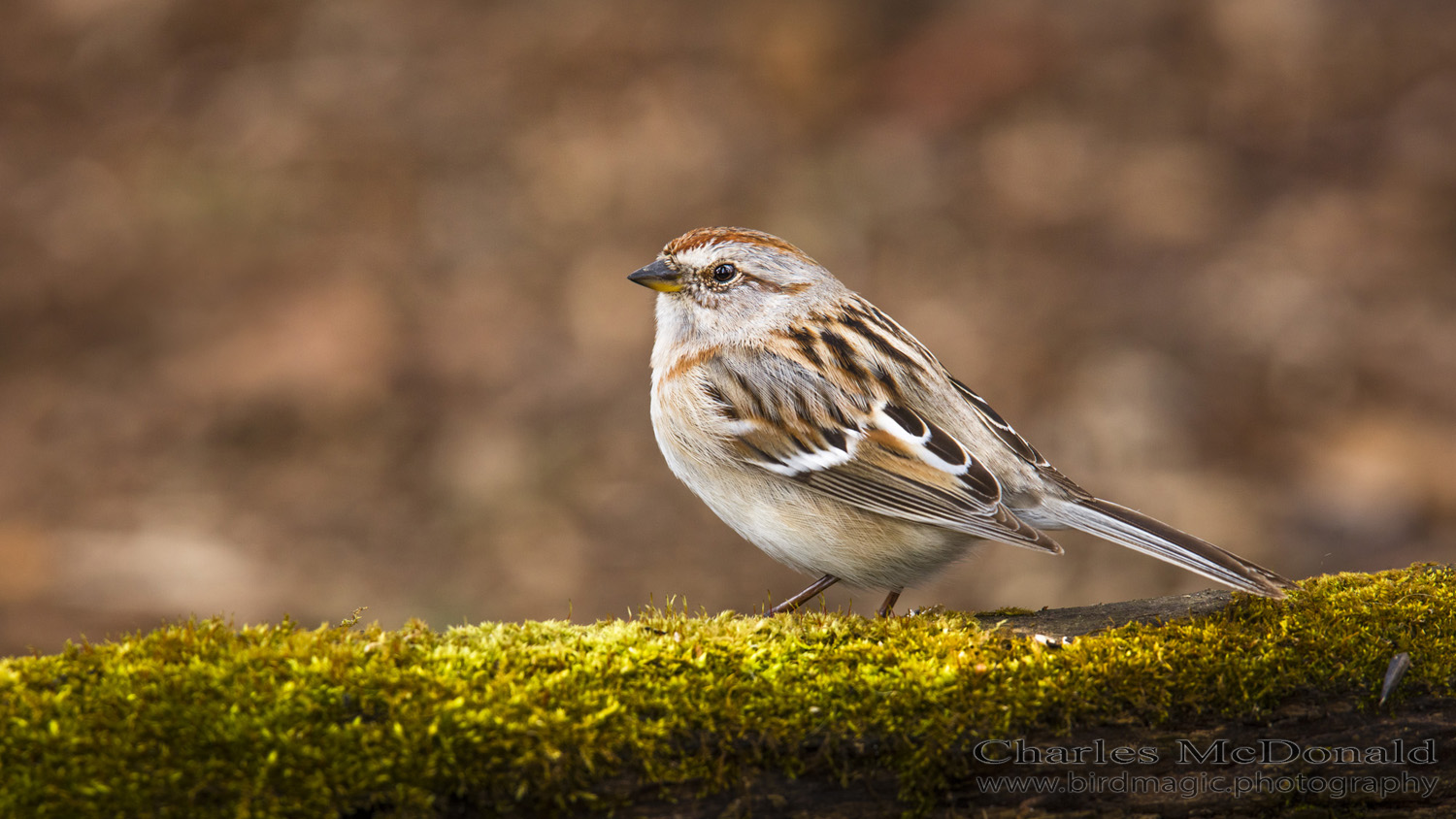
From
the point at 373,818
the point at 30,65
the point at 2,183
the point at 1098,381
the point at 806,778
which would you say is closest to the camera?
the point at 373,818

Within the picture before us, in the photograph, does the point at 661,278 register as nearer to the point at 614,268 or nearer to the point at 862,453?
the point at 862,453

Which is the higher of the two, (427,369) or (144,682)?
(427,369)

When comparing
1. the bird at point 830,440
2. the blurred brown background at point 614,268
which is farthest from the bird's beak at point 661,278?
the blurred brown background at point 614,268

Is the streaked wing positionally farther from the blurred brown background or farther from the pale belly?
the blurred brown background

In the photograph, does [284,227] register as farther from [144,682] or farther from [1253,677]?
[1253,677]

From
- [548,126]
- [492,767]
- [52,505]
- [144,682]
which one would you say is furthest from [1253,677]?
[548,126]

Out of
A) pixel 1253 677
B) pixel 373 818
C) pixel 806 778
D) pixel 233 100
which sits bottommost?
pixel 373 818

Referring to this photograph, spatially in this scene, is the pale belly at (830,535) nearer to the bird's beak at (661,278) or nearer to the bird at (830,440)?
the bird at (830,440)
